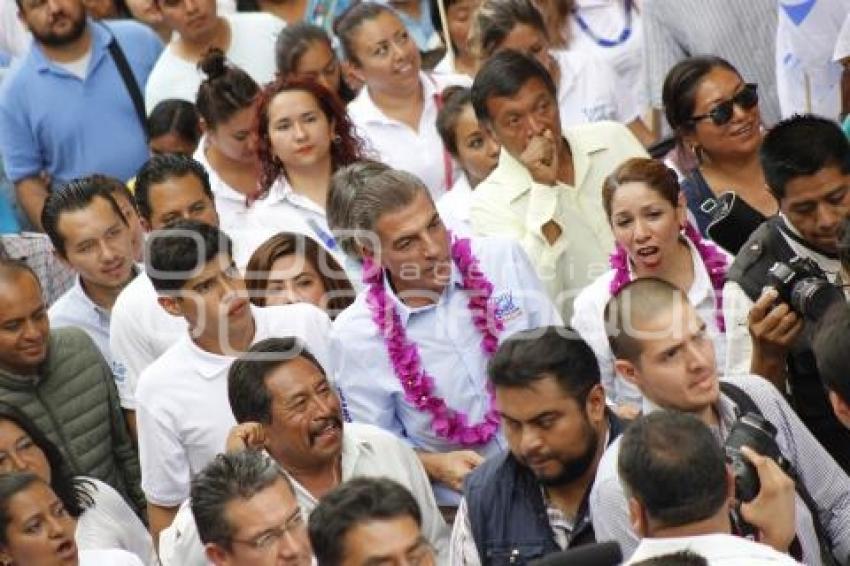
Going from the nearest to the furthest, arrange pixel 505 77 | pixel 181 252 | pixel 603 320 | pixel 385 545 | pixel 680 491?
1. pixel 680 491
2. pixel 385 545
3. pixel 603 320
4. pixel 181 252
5. pixel 505 77

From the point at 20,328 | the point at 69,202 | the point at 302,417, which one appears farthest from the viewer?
the point at 69,202

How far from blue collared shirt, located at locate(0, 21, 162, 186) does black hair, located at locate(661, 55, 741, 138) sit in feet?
9.28

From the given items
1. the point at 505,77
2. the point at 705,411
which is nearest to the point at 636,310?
the point at 705,411

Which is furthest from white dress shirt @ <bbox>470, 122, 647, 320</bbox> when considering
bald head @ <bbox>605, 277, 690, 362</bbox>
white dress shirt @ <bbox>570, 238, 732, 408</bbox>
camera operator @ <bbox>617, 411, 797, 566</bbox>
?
camera operator @ <bbox>617, 411, 797, 566</bbox>

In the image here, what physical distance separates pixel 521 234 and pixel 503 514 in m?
1.98

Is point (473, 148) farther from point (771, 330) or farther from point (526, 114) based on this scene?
point (771, 330)

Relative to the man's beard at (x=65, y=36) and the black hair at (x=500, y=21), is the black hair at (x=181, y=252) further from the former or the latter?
the man's beard at (x=65, y=36)

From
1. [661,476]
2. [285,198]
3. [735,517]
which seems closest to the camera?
[661,476]

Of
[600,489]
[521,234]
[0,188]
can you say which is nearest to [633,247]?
[521,234]

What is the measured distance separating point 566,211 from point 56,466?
2044 mm

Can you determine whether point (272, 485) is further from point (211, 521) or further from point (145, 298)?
point (145, 298)

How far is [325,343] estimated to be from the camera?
7.23m

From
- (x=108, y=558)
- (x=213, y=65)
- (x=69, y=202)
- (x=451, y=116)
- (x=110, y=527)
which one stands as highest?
(x=213, y=65)

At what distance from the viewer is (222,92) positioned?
865 cm
